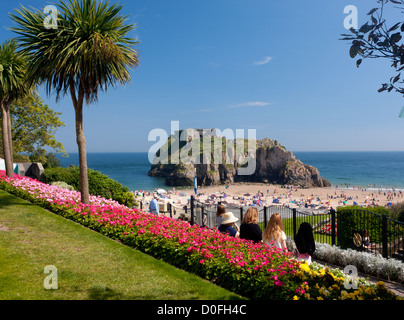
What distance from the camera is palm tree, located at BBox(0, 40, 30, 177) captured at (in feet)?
59.6

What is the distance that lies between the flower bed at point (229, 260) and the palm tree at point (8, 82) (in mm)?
10490

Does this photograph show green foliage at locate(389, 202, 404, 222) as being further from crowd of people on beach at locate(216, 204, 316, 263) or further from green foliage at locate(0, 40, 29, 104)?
green foliage at locate(0, 40, 29, 104)

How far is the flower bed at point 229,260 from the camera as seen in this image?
17.8 ft

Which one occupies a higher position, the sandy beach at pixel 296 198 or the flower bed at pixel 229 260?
the flower bed at pixel 229 260

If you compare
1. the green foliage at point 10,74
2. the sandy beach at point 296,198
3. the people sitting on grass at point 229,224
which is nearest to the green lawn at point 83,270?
the people sitting on grass at point 229,224

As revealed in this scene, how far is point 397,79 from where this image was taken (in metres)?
2.58

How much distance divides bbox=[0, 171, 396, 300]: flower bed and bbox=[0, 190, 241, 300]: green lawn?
34cm

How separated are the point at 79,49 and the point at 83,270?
31.1 feet

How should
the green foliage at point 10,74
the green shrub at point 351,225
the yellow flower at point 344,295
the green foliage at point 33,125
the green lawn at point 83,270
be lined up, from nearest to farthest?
1. the yellow flower at point 344,295
2. the green lawn at point 83,270
3. the green shrub at point 351,225
4. the green foliage at point 10,74
5. the green foliage at point 33,125

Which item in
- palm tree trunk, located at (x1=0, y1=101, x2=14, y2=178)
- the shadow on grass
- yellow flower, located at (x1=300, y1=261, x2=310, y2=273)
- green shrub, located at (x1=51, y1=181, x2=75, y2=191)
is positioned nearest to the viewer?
yellow flower, located at (x1=300, y1=261, x2=310, y2=273)

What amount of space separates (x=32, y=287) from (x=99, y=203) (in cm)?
844

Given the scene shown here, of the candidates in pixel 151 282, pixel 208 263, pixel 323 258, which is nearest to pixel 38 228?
pixel 151 282

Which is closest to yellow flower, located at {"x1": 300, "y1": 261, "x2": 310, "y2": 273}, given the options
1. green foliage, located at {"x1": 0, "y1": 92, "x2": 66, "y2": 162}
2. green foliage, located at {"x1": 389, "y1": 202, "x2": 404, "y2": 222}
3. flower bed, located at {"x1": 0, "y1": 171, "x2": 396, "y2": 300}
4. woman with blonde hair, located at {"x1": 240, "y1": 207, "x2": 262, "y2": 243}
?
flower bed, located at {"x1": 0, "y1": 171, "x2": 396, "y2": 300}

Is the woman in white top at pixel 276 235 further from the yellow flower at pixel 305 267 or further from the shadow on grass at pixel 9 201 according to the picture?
the shadow on grass at pixel 9 201
